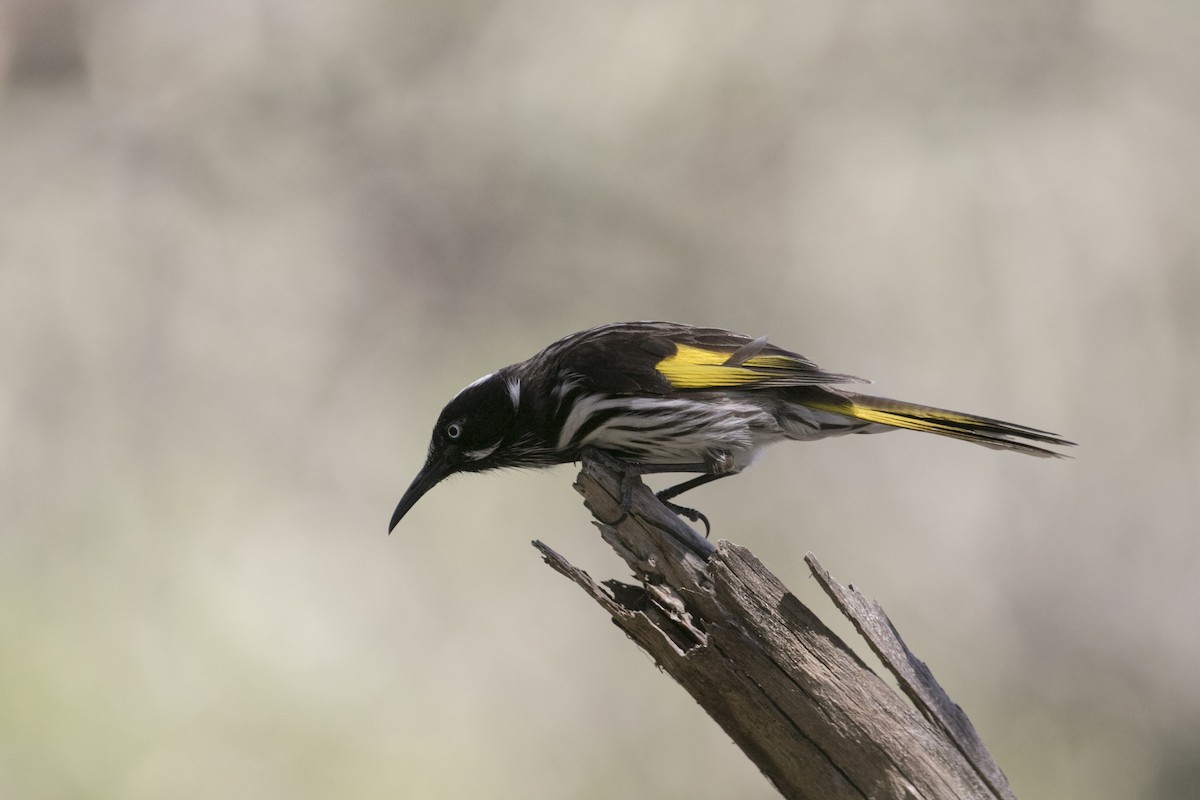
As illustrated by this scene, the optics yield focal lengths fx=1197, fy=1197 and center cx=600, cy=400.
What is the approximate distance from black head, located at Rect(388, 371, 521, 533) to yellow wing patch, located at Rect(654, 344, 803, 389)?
614 mm

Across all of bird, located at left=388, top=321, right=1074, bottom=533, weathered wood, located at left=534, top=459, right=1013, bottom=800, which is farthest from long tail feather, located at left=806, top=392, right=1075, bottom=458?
weathered wood, located at left=534, top=459, right=1013, bottom=800

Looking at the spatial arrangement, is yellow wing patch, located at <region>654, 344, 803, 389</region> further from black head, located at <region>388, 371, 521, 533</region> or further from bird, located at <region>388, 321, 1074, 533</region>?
black head, located at <region>388, 371, 521, 533</region>

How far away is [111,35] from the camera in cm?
939

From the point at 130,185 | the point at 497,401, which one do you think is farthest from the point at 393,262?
the point at 497,401

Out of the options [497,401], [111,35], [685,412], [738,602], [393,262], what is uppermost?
[111,35]

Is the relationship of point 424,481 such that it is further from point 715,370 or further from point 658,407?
point 715,370

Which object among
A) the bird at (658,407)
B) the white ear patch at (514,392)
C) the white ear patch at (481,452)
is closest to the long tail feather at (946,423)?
the bird at (658,407)

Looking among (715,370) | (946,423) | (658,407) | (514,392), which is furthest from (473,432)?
(946,423)

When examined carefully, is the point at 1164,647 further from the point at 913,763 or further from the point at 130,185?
the point at 130,185

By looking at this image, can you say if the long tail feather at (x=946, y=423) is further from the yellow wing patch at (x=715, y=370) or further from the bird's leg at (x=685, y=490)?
the bird's leg at (x=685, y=490)

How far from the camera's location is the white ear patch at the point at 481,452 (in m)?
4.68

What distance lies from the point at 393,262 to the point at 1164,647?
250 inches

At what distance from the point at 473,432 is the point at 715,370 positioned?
3.19 ft

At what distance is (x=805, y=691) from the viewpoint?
329cm
